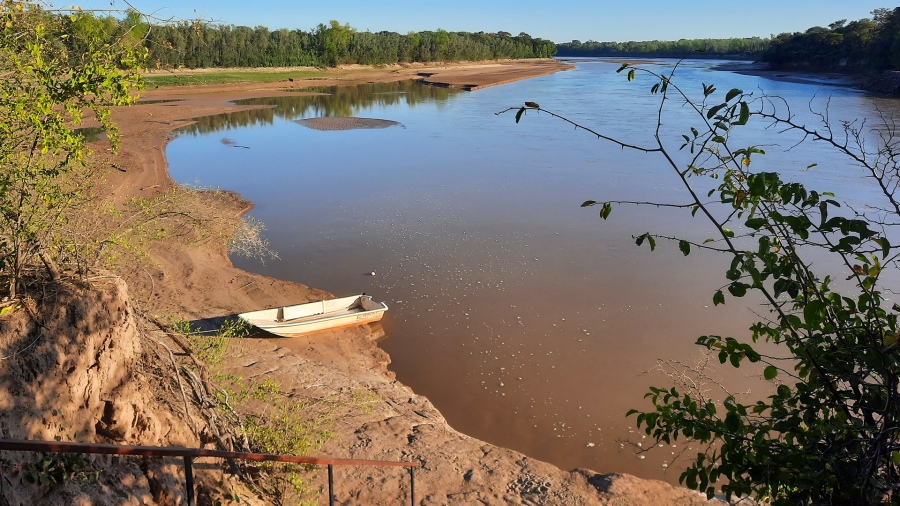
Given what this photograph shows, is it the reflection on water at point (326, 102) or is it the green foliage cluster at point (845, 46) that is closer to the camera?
the reflection on water at point (326, 102)

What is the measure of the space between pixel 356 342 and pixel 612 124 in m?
30.3

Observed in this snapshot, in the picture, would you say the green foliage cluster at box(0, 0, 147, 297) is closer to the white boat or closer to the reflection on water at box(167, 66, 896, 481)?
the reflection on water at box(167, 66, 896, 481)

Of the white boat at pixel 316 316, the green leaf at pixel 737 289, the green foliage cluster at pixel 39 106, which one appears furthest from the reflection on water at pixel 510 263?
the green foliage cluster at pixel 39 106

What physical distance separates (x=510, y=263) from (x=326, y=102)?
4283 cm

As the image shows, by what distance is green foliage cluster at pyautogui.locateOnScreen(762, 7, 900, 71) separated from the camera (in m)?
64.6

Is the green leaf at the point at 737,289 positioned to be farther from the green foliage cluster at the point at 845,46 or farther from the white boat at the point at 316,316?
the green foliage cluster at the point at 845,46

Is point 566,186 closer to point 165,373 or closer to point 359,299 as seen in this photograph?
point 359,299

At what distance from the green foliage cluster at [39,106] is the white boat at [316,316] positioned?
6.14 metres

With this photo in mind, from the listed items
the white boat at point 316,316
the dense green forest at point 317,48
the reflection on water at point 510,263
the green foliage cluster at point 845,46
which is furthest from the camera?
the dense green forest at point 317,48

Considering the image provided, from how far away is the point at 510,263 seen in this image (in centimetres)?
1580

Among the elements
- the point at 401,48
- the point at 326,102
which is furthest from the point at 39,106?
the point at 401,48

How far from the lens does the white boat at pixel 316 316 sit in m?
11.6

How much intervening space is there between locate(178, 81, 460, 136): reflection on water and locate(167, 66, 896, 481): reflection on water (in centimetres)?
641

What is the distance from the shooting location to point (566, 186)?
2373cm
